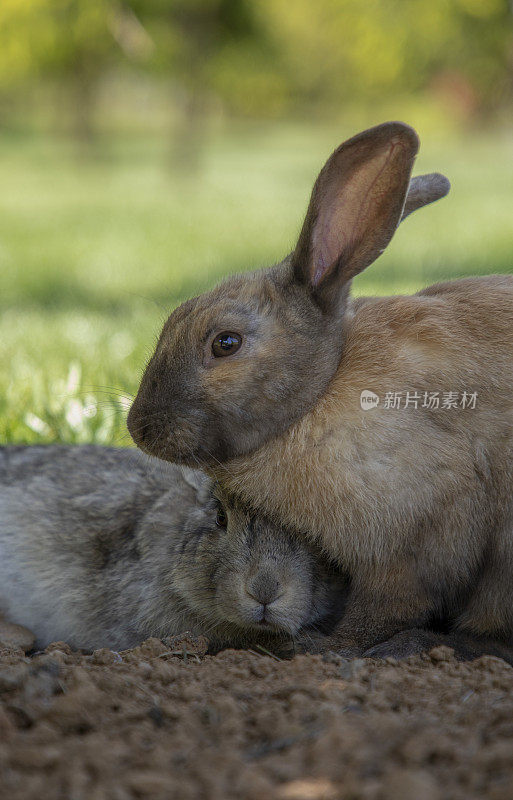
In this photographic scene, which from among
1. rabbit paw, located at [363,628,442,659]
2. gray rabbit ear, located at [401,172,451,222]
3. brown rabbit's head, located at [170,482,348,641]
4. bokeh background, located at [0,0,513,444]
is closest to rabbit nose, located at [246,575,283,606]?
brown rabbit's head, located at [170,482,348,641]

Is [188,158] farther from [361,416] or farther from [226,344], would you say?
[361,416]

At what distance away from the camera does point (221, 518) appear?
3.53 m

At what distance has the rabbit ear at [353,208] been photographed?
10.4 feet

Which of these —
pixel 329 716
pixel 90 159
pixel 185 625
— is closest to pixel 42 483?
pixel 185 625

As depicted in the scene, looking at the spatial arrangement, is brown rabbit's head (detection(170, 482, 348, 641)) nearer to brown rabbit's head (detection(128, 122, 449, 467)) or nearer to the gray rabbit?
the gray rabbit

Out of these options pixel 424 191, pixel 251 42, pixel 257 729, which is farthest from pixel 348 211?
pixel 251 42

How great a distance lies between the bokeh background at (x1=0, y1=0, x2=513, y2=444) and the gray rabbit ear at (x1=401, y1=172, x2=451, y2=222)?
0.94 meters

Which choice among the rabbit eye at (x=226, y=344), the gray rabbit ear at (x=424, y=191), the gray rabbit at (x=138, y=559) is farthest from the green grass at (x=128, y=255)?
the rabbit eye at (x=226, y=344)

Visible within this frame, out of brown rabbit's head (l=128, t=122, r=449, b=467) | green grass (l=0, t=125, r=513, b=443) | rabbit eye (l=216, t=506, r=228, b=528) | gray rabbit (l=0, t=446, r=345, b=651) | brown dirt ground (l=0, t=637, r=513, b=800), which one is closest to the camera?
brown dirt ground (l=0, t=637, r=513, b=800)

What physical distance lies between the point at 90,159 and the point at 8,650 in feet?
102

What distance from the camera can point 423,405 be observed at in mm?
3143
